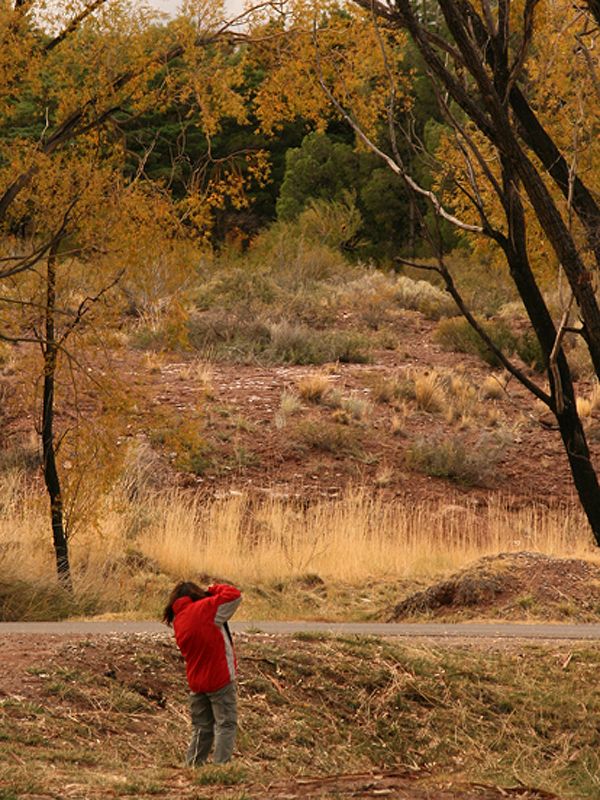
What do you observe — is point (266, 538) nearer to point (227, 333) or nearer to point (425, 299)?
point (227, 333)

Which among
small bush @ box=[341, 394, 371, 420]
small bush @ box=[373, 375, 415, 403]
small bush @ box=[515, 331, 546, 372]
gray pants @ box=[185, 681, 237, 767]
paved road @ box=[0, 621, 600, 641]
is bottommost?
paved road @ box=[0, 621, 600, 641]

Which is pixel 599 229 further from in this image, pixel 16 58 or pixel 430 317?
pixel 430 317

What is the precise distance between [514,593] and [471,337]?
62.7ft

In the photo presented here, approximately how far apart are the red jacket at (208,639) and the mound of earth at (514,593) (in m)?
7.40

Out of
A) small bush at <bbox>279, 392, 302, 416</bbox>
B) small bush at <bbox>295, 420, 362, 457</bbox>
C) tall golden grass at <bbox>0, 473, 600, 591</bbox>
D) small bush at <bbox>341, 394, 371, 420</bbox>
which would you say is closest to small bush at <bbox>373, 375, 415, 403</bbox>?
small bush at <bbox>341, 394, 371, 420</bbox>

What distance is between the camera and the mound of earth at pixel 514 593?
1480cm

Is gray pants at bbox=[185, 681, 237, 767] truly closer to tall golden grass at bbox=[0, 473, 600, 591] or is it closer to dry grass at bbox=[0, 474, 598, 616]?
dry grass at bbox=[0, 474, 598, 616]

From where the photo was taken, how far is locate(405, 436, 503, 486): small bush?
26.4 meters

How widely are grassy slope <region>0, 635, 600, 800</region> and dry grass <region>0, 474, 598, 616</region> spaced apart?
5.30 meters

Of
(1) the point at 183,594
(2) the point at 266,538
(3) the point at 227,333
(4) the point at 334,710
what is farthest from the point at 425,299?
(1) the point at 183,594

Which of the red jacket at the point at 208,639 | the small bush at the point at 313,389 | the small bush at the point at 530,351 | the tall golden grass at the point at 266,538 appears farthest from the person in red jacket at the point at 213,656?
the small bush at the point at 530,351

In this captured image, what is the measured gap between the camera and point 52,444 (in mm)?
16188

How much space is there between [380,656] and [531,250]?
4.67 m

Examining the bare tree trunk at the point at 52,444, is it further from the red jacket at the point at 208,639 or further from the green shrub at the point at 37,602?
the red jacket at the point at 208,639
